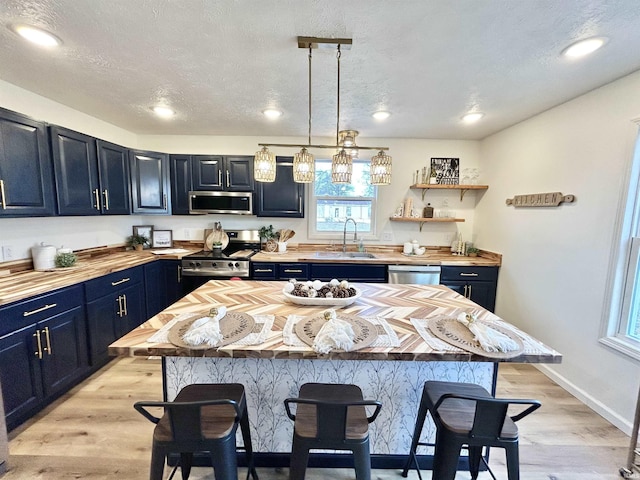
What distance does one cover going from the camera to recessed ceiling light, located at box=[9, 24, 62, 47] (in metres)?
1.45

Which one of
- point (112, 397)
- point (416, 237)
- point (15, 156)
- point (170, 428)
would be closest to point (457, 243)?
point (416, 237)

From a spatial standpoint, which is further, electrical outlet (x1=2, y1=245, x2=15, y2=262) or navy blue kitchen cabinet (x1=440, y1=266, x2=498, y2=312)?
navy blue kitchen cabinet (x1=440, y1=266, x2=498, y2=312)

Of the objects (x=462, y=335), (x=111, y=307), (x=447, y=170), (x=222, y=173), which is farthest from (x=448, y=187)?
(x=111, y=307)

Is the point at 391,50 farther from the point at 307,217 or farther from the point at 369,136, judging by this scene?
the point at 307,217

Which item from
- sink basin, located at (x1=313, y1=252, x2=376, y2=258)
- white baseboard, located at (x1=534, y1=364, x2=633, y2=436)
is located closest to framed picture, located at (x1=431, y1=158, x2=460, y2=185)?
sink basin, located at (x1=313, y1=252, x2=376, y2=258)

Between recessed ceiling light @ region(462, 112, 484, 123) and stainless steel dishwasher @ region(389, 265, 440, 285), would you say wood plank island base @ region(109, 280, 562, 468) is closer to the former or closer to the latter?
stainless steel dishwasher @ region(389, 265, 440, 285)

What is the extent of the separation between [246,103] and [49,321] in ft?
7.43

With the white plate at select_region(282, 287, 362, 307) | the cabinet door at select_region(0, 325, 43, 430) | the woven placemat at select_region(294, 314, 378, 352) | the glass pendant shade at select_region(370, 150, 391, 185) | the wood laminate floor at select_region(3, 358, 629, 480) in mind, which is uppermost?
the glass pendant shade at select_region(370, 150, 391, 185)

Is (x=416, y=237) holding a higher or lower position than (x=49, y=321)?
higher

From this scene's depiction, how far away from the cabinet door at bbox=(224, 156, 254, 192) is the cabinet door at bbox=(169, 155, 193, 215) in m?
0.48

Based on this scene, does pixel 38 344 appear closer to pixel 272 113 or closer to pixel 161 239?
pixel 161 239

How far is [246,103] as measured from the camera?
2.44m

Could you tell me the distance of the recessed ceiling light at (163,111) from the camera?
2609 millimetres

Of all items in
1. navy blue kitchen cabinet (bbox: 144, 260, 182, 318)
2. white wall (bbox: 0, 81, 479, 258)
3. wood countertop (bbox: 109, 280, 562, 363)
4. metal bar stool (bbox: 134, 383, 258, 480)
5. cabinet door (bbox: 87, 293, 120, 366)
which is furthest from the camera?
white wall (bbox: 0, 81, 479, 258)
